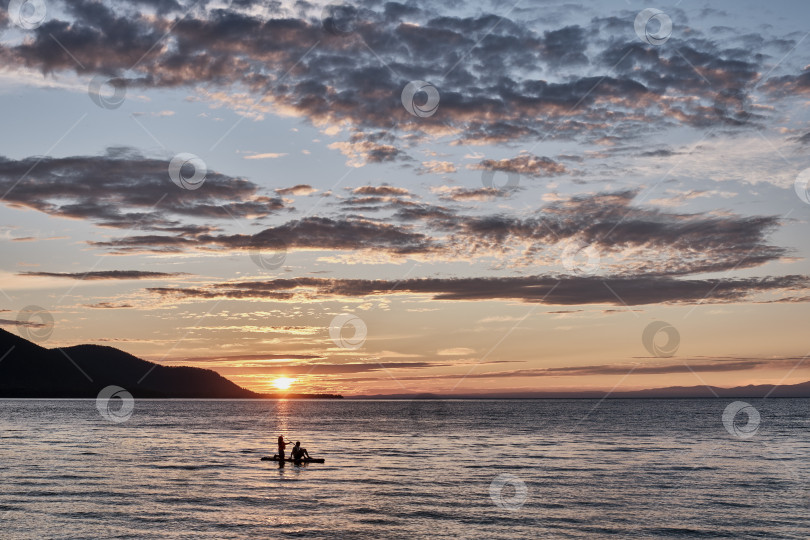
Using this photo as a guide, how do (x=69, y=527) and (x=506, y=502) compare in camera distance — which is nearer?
(x=69, y=527)

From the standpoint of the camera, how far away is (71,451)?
72688 mm

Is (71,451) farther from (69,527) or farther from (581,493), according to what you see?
(581,493)

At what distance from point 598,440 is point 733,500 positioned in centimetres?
5110

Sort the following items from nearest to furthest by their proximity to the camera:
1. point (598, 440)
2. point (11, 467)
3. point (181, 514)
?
point (181, 514), point (11, 467), point (598, 440)

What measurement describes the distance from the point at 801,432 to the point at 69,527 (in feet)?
372

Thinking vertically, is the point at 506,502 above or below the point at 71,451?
below

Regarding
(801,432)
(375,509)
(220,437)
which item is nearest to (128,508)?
(375,509)

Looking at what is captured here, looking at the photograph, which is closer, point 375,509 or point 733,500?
point 375,509

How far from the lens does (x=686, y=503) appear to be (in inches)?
1709

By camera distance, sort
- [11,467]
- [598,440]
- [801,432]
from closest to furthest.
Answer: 1. [11,467]
2. [598,440]
3. [801,432]

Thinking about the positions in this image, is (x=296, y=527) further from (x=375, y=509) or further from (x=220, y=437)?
(x=220, y=437)

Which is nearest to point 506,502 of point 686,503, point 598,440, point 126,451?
point 686,503

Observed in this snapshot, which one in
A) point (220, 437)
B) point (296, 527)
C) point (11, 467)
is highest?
point (220, 437)

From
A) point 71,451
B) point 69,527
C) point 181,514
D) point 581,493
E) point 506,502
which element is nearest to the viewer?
point 69,527
